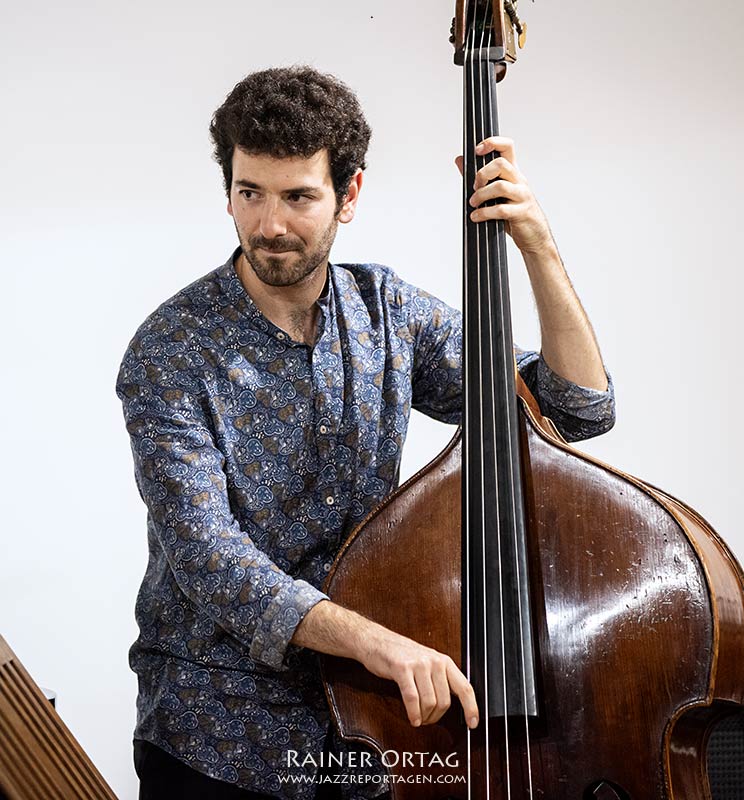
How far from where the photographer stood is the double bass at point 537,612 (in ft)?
3.73

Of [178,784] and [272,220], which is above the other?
[272,220]

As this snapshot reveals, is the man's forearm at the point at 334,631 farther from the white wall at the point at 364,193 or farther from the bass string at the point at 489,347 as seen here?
the white wall at the point at 364,193

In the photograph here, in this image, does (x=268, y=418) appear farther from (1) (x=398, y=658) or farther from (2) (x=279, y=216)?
(1) (x=398, y=658)

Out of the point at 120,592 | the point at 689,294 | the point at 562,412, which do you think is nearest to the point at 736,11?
→ the point at 689,294

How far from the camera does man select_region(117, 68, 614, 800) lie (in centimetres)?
137

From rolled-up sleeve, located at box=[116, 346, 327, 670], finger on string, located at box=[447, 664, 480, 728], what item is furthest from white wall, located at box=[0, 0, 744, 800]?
finger on string, located at box=[447, 664, 480, 728]

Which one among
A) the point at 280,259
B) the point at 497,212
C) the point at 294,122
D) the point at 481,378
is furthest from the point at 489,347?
the point at 294,122

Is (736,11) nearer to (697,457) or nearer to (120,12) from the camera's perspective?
(697,457)

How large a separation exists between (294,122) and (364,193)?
1.11 meters

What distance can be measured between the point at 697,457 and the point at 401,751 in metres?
1.58

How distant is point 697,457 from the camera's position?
2582mm

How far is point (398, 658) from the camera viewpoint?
3.81ft

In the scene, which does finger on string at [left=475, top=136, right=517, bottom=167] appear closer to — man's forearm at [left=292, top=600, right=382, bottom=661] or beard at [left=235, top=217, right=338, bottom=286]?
beard at [left=235, top=217, right=338, bottom=286]

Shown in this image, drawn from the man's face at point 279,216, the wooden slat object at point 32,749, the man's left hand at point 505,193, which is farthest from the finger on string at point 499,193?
the wooden slat object at point 32,749
